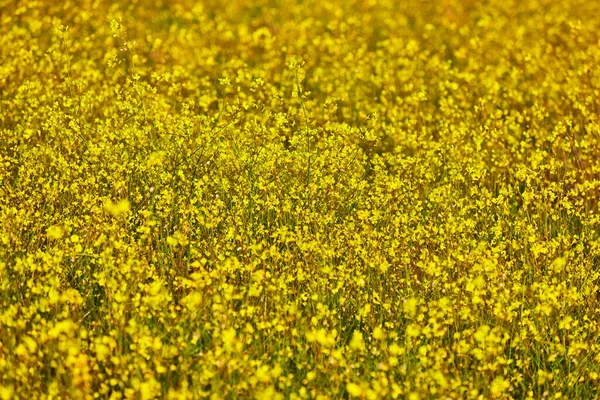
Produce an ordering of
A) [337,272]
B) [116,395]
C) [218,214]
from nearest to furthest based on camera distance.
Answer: [116,395] < [337,272] < [218,214]

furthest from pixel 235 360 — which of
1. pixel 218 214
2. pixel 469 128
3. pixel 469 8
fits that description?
pixel 469 8

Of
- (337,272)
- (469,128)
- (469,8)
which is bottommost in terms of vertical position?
(469,8)

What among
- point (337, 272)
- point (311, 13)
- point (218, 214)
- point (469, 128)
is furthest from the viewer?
point (311, 13)

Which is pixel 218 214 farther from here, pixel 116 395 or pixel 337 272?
pixel 116 395

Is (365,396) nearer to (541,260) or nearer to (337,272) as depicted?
(337,272)

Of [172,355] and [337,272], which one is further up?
[172,355]

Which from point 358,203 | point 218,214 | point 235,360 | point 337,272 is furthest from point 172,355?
point 358,203

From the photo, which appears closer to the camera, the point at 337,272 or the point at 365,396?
the point at 365,396
